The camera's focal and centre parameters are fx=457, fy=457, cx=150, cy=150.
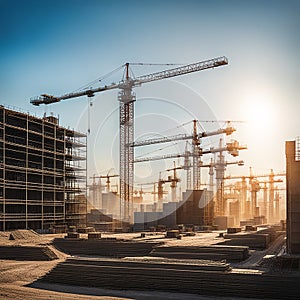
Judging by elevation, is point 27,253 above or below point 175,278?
below

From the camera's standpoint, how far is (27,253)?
31.5m

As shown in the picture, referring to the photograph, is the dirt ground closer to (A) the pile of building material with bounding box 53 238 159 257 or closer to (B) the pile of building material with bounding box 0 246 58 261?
(B) the pile of building material with bounding box 0 246 58 261

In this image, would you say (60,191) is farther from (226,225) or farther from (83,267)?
(83,267)

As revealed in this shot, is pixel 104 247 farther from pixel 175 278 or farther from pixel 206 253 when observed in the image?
pixel 175 278

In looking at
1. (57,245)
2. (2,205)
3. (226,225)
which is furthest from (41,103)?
(57,245)

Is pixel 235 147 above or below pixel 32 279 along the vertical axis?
above

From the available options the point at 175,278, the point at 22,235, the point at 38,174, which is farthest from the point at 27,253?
the point at 38,174

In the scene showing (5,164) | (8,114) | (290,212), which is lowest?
(290,212)

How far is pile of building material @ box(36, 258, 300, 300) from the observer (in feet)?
63.8

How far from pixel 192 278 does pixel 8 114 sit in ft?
135

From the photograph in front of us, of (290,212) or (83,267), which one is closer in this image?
(83,267)

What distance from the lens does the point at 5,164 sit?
5422 centimetres

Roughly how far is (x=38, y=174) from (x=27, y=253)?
28.8m

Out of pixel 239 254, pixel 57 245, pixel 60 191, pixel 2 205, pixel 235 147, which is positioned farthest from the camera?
pixel 235 147
